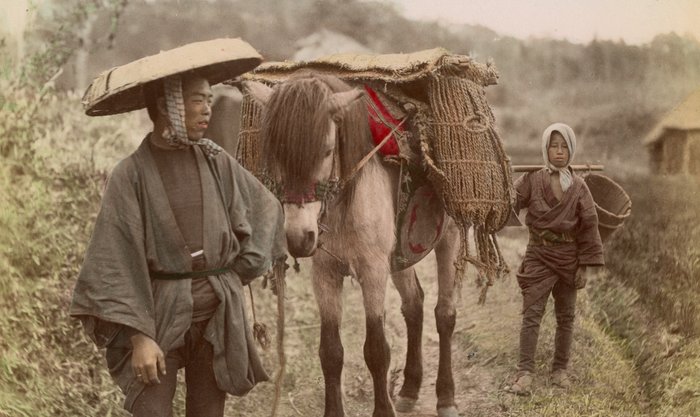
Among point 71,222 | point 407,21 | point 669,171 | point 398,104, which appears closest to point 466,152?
point 398,104

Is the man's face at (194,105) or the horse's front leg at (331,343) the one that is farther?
the horse's front leg at (331,343)

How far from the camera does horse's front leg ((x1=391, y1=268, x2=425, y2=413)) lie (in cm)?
450

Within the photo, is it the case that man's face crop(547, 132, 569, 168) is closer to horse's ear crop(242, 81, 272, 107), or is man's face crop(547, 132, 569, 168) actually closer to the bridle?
the bridle

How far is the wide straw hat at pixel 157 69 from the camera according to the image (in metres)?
2.77

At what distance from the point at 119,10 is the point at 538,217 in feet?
7.13

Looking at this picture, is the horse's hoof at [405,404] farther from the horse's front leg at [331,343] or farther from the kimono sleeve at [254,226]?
the kimono sleeve at [254,226]

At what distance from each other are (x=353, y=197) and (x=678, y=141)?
1756 millimetres

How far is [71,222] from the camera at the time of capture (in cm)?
436

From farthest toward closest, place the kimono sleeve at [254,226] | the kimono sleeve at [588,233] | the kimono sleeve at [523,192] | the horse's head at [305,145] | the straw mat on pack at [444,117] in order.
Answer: the kimono sleeve at [523,192]
the kimono sleeve at [588,233]
the straw mat on pack at [444,117]
the horse's head at [305,145]
the kimono sleeve at [254,226]

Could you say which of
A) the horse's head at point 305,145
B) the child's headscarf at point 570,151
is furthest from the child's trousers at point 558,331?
the horse's head at point 305,145

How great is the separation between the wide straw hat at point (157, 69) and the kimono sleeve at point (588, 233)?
1.86m

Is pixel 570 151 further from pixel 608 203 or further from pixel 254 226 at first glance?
pixel 254 226

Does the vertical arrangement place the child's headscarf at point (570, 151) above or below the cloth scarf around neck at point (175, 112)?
below

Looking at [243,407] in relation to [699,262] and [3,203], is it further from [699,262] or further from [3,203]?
[699,262]
